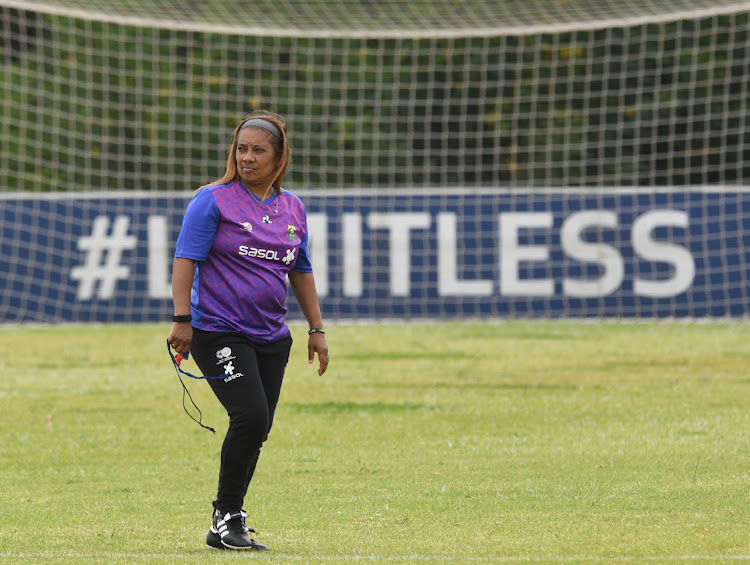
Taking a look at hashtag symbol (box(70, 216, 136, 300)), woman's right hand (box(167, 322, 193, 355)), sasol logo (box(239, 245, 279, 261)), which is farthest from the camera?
hashtag symbol (box(70, 216, 136, 300))

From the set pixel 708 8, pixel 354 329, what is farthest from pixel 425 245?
pixel 708 8

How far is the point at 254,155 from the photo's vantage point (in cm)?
661

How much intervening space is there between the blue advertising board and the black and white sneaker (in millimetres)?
16016

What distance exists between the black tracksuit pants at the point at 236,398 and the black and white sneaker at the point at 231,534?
0.12 feet

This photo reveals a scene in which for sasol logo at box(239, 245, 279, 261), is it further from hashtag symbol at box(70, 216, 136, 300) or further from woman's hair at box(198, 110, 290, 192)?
hashtag symbol at box(70, 216, 136, 300)

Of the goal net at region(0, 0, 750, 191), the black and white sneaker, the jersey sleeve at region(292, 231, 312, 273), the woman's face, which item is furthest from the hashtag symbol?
the black and white sneaker

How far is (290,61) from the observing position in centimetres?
3167

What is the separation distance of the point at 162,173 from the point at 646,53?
10473 mm

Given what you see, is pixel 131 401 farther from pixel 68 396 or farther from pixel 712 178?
pixel 712 178

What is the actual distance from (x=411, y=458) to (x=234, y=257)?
3663 mm

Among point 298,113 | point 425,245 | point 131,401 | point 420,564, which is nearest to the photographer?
point 420,564

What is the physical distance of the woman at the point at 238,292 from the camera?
21.3 ft

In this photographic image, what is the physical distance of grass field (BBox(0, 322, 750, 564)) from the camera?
6766 millimetres

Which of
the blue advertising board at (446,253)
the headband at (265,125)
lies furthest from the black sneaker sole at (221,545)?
the blue advertising board at (446,253)
